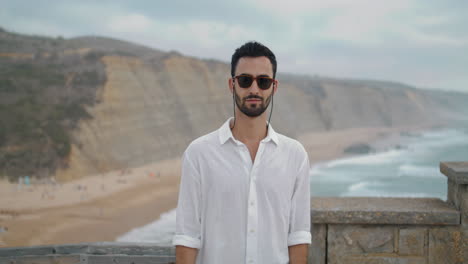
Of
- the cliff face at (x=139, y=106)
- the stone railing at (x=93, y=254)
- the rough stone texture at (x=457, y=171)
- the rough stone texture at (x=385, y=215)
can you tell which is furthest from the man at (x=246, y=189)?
the cliff face at (x=139, y=106)

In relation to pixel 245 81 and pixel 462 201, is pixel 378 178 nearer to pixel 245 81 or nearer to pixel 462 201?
pixel 462 201

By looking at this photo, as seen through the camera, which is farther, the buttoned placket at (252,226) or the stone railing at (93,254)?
the stone railing at (93,254)

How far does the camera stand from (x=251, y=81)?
97.0 inches

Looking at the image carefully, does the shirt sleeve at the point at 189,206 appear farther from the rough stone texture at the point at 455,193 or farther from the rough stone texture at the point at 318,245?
the rough stone texture at the point at 455,193

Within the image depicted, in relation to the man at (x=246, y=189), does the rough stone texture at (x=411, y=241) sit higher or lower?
lower

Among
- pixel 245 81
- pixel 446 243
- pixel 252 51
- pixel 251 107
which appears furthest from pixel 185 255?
pixel 446 243

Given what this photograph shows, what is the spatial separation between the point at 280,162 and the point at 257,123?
25 centimetres

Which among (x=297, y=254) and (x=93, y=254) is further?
(x=93, y=254)

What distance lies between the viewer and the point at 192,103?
38.6m

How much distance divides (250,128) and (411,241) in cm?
173

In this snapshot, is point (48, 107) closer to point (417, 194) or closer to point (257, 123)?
point (417, 194)

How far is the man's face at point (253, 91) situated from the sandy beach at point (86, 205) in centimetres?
1398

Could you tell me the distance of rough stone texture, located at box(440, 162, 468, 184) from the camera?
3.32m

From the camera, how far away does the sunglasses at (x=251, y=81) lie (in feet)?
8.08
